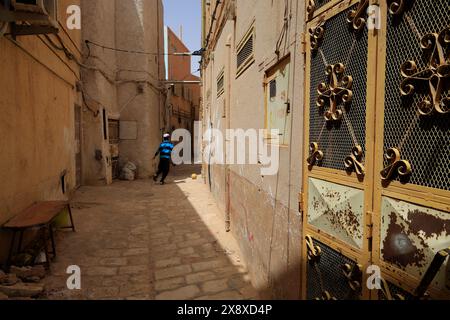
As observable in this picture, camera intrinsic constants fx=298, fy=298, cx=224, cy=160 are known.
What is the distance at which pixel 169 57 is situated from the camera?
21031mm

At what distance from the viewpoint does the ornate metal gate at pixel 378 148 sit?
4.52 feet

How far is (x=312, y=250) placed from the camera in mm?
2365

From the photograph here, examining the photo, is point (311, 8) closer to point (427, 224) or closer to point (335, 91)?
point (335, 91)

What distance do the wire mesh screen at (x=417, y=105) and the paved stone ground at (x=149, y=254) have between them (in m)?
2.94

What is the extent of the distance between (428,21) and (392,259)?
123 centimetres

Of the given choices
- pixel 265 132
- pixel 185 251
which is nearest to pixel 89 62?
pixel 185 251

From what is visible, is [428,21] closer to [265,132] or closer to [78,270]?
[265,132]

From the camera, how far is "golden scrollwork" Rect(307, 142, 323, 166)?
89.7 inches

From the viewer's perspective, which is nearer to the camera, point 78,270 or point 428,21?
point 428,21

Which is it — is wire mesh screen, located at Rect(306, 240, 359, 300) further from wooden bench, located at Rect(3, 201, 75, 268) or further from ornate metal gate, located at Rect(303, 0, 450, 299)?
wooden bench, located at Rect(3, 201, 75, 268)

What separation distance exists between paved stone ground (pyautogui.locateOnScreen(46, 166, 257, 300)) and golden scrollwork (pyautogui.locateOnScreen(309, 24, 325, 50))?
9.95 feet

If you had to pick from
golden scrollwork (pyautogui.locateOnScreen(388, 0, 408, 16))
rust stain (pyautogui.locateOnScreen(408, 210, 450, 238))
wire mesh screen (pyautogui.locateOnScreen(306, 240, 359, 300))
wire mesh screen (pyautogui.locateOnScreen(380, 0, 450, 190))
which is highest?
golden scrollwork (pyautogui.locateOnScreen(388, 0, 408, 16))

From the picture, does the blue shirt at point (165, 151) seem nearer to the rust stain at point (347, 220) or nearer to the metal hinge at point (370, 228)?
the rust stain at point (347, 220)

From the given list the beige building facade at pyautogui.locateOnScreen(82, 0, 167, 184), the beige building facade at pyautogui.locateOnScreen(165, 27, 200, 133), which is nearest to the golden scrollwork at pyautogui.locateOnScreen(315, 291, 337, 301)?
the beige building facade at pyautogui.locateOnScreen(82, 0, 167, 184)
